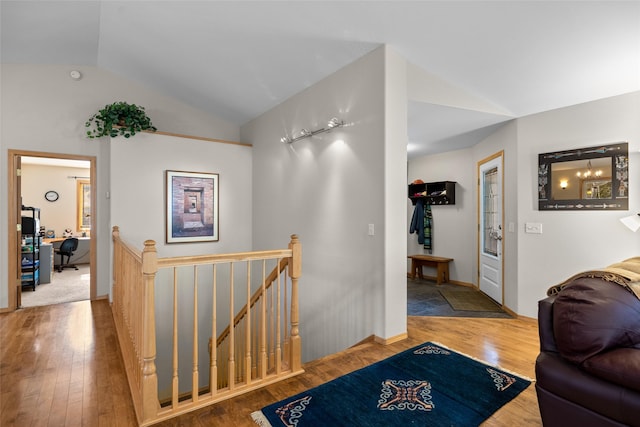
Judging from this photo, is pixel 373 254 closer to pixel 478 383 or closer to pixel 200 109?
pixel 478 383

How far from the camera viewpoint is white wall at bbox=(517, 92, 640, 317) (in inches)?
123

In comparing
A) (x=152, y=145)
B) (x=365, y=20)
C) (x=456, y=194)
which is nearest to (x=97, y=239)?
(x=152, y=145)

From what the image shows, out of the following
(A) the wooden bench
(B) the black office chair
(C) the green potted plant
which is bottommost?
(A) the wooden bench

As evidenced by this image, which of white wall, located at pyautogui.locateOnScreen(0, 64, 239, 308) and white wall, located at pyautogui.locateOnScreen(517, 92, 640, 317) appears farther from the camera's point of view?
→ white wall, located at pyautogui.locateOnScreen(0, 64, 239, 308)

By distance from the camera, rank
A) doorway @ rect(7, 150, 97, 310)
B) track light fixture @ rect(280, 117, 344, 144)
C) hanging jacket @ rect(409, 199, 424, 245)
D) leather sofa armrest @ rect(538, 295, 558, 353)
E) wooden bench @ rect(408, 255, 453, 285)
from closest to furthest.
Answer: leather sofa armrest @ rect(538, 295, 558, 353)
track light fixture @ rect(280, 117, 344, 144)
doorway @ rect(7, 150, 97, 310)
wooden bench @ rect(408, 255, 453, 285)
hanging jacket @ rect(409, 199, 424, 245)

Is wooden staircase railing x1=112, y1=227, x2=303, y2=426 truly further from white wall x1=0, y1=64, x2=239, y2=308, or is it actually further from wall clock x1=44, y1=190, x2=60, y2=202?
wall clock x1=44, y1=190, x2=60, y2=202

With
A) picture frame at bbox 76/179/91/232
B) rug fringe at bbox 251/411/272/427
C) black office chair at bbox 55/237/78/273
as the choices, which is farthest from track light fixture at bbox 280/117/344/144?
picture frame at bbox 76/179/91/232

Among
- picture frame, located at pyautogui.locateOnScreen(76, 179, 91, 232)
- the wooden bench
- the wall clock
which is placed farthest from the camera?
picture frame, located at pyautogui.locateOnScreen(76, 179, 91, 232)

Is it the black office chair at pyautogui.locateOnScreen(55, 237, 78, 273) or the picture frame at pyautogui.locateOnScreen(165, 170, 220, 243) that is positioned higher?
the picture frame at pyautogui.locateOnScreen(165, 170, 220, 243)

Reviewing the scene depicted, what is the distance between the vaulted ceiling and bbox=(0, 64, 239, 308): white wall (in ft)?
0.72

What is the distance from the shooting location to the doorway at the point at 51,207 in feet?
13.6

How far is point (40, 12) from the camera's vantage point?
3.33m

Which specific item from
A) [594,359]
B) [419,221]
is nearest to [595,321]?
[594,359]

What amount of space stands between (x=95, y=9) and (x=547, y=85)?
4.78m
